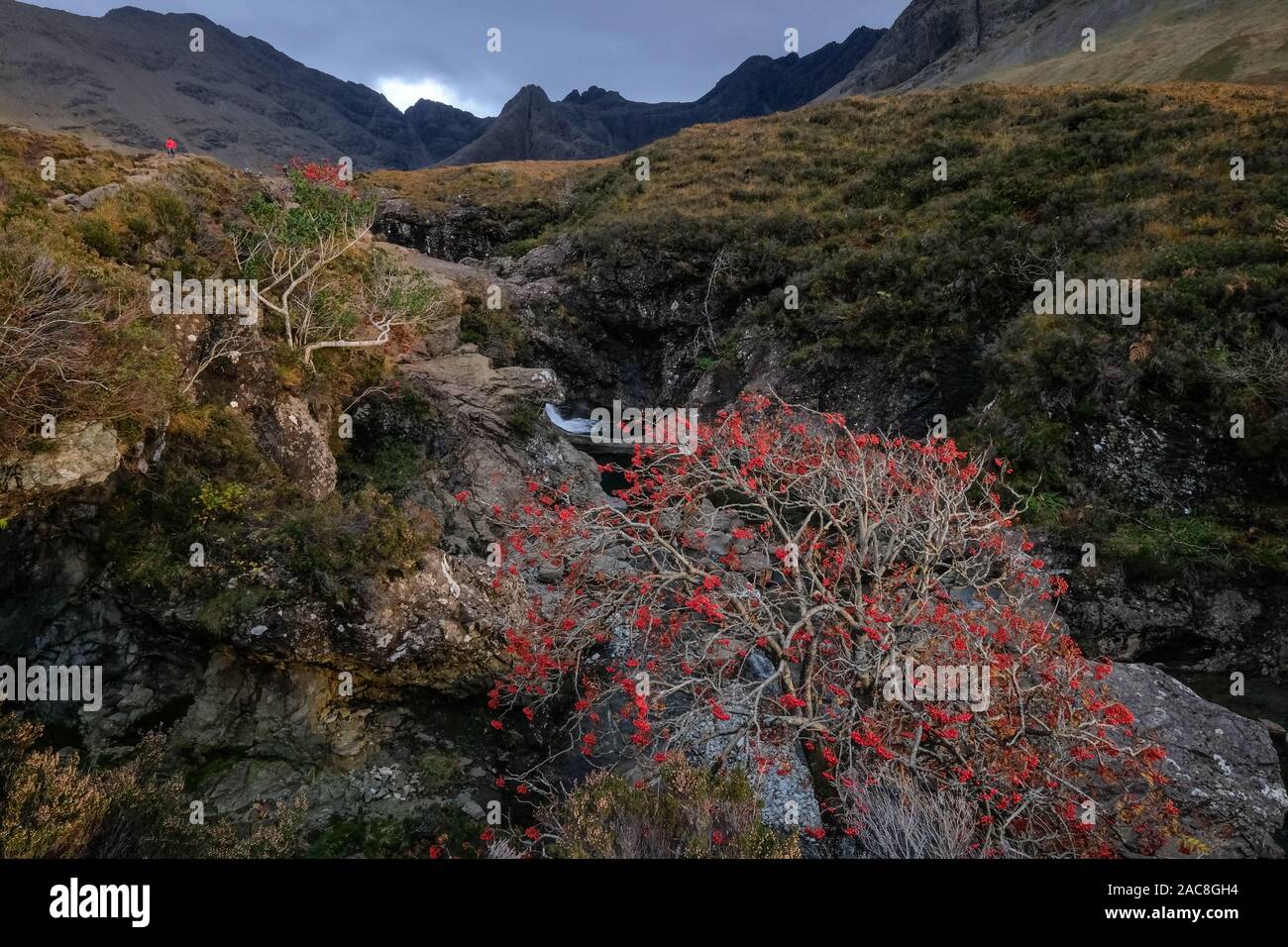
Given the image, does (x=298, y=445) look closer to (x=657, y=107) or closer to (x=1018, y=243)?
(x=1018, y=243)

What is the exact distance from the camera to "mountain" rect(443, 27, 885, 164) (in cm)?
12034

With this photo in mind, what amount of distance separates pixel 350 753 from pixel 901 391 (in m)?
15.8

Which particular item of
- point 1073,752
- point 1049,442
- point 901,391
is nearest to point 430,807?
point 1073,752

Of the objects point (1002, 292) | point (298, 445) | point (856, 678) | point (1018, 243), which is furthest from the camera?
point (1018, 243)

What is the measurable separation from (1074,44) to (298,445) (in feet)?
273

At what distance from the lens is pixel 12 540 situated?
7.51 meters

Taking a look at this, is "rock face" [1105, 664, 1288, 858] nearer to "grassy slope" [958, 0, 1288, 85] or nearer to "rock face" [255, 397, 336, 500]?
"rock face" [255, 397, 336, 500]

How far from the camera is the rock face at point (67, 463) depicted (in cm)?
672

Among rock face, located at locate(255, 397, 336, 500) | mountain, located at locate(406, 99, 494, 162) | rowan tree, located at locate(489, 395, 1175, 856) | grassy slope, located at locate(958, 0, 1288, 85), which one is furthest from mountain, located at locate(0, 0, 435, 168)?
grassy slope, located at locate(958, 0, 1288, 85)

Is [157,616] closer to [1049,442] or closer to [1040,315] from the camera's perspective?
[1049,442]

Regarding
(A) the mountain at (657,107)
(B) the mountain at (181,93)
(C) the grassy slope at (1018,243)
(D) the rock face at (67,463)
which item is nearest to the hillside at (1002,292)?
(C) the grassy slope at (1018,243)

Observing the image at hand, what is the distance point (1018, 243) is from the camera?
17594 mm

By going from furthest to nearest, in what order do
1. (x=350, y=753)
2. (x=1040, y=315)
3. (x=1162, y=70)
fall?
(x=1162, y=70) → (x=1040, y=315) → (x=350, y=753)

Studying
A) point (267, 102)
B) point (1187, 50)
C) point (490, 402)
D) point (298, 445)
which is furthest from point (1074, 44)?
point (267, 102)
